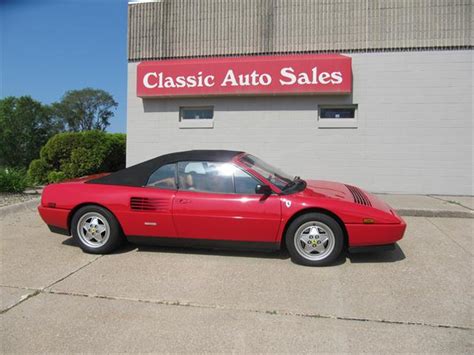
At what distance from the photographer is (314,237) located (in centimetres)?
420

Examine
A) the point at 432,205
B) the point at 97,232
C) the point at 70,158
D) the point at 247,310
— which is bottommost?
the point at 247,310

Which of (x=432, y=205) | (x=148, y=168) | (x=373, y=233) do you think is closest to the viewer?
(x=373, y=233)

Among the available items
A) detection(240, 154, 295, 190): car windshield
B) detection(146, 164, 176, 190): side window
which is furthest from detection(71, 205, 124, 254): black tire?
detection(240, 154, 295, 190): car windshield

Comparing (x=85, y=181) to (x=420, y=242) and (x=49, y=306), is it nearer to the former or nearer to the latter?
(x=49, y=306)

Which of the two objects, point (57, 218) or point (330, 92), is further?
point (330, 92)

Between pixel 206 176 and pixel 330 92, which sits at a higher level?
pixel 330 92

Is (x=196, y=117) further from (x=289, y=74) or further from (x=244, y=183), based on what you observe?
(x=244, y=183)

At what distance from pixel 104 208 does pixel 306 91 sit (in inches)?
224

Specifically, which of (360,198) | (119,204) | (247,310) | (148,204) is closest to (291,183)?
(360,198)

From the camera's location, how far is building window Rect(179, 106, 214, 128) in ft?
31.8

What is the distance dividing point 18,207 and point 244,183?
489cm

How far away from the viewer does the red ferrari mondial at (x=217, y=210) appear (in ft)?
13.7

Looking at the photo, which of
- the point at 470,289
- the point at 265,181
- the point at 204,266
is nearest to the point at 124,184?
the point at 204,266

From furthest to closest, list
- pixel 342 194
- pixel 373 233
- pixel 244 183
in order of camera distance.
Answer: pixel 342 194 < pixel 244 183 < pixel 373 233
